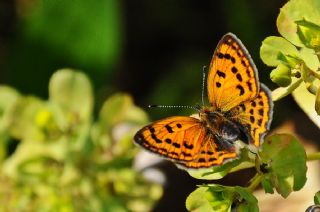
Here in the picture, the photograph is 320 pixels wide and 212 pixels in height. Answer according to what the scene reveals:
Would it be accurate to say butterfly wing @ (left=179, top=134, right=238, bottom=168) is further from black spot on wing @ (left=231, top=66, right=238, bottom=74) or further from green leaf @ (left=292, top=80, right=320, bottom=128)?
green leaf @ (left=292, top=80, right=320, bottom=128)

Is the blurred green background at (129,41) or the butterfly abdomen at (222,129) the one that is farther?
the blurred green background at (129,41)

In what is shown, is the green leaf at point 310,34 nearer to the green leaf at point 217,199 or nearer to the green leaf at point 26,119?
the green leaf at point 217,199

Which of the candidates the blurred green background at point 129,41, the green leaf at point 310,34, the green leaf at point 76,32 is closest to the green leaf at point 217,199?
the green leaf at point 310,34

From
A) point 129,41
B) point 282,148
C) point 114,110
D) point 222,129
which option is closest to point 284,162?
point 282,148

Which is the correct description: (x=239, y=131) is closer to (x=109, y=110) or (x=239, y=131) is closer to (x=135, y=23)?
(x=109, y=110)

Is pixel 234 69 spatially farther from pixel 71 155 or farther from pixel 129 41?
pixel 129 41

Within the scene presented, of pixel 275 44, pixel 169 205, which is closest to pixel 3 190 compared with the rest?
pixel 169 205
